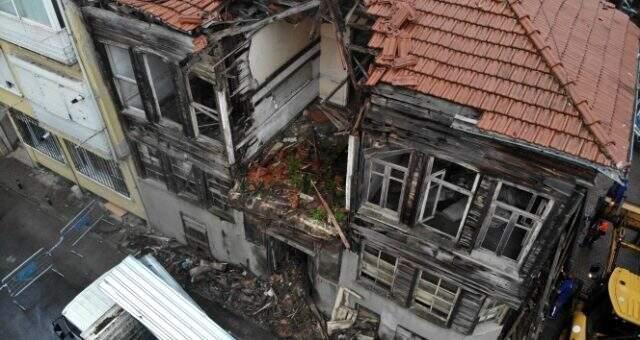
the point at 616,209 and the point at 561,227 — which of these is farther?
the point at 616,209

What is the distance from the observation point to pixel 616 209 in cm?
1697

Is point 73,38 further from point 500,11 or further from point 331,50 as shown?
point 500,11

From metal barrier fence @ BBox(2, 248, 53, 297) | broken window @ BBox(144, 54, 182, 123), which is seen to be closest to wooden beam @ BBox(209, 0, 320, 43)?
broken window @ BBox(144, 54, 182, 123)

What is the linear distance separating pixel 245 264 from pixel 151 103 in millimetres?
6632

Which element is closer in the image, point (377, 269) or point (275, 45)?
point (275, 45)

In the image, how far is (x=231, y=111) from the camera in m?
12.7

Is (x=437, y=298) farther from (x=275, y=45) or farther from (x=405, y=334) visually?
(x=275, y=45)

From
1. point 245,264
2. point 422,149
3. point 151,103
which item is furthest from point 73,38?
point 422,149

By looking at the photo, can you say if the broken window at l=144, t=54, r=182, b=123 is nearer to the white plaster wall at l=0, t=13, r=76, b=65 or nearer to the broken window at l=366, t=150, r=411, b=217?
the white plaster wall at l=0, t=13, r=76, b=65

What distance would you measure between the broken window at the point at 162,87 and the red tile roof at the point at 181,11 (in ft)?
6.31

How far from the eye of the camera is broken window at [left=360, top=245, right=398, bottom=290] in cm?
1294

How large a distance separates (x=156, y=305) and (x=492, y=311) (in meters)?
9.61

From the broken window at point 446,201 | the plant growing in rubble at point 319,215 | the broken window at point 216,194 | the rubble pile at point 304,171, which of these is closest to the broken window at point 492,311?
the broken window at point 446,201

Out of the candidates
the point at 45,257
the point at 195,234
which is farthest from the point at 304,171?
the point at 45,257
